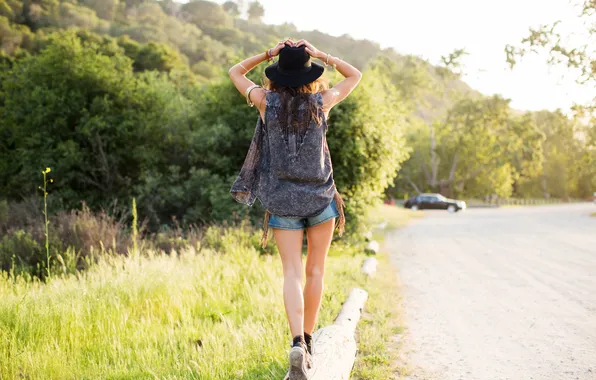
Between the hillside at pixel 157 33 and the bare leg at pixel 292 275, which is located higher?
the hillside at pixel 157 33

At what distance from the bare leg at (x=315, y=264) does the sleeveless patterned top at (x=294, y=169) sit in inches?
8.1

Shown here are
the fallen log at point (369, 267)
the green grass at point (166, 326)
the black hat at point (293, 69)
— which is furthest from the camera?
the fallen log at point (369, 267)

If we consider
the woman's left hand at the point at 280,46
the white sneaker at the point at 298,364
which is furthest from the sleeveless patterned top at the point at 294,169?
the white sneaker at the point at 298,364

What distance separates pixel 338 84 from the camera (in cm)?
405

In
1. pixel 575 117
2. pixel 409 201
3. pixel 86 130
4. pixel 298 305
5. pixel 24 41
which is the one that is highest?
pixel 24 41

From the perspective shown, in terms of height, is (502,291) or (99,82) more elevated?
(99,82)

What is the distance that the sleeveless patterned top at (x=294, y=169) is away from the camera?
12.3 ft

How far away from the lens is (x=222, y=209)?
14023 mm

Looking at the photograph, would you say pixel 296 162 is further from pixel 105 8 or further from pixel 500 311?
pixel 105 8

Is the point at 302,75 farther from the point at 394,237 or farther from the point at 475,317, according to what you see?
the point at 394,237

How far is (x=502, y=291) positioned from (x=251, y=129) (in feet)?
28.4

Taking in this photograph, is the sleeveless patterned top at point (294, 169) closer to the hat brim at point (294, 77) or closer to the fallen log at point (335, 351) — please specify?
the hat brim at point (294, 77)

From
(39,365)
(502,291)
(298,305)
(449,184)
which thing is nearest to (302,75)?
(298,305)

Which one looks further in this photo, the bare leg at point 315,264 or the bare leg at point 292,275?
the bare leg at point 315,264
